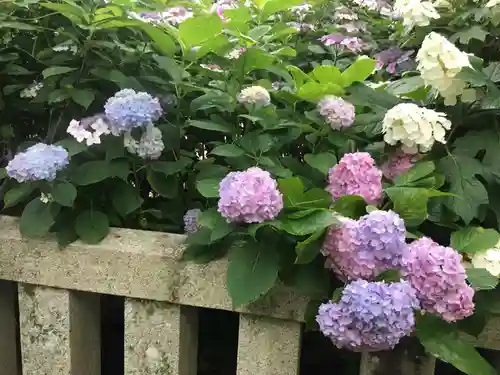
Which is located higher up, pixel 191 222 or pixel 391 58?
pixel 391 58

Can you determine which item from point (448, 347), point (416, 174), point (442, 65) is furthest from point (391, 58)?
point (448, 347)

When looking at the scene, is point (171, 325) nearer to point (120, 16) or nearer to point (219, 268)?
point (219, 268)

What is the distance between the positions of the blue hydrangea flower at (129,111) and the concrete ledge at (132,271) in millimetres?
181

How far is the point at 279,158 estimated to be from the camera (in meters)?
0.99

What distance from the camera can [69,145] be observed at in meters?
1.00

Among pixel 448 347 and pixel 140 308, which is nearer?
pixel 448 347

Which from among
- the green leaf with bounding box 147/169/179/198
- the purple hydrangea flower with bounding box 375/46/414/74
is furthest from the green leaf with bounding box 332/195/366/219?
the purple hydrangea flower with bounding box 375/46/414/74

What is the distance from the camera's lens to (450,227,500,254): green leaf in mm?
802

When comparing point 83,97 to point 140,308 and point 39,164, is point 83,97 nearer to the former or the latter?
point 39,164

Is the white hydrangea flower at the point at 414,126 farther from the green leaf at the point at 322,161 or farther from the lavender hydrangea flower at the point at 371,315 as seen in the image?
the lavender hydrangea flower at the point at 371,315

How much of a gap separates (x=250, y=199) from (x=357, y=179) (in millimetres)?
183

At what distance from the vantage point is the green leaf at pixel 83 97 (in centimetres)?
101

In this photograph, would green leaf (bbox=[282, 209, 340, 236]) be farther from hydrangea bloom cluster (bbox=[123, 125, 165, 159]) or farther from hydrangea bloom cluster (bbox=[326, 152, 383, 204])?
hydrangea bloom cluster (bbox=[123, 125, 165, 159])

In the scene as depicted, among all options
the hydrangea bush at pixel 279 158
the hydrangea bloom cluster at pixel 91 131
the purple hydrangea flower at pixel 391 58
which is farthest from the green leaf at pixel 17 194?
the purple hydrangea flower at pixel 391 58
